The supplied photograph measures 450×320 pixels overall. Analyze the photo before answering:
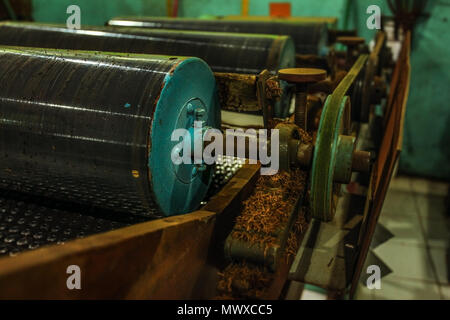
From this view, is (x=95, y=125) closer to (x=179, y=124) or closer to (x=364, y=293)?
(x=179, y=124)

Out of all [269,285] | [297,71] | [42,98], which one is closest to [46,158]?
[42,98]

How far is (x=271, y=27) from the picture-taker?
3068mm

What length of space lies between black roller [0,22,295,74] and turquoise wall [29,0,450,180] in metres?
3.10

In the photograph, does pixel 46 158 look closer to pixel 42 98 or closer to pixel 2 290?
pixel 42 98

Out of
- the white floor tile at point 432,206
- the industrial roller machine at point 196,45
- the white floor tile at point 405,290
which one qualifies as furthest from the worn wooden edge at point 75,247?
the white floor tile at point 432,206

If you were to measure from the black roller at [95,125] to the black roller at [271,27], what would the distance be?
76.4 inches

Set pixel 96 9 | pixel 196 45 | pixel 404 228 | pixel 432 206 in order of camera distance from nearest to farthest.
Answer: pixel 196 45 → pixel 404 228 → pixel 432 206 → pixel 96 9

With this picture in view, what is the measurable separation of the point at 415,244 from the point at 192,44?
3.32 meters

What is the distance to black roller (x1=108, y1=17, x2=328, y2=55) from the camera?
2.99 m

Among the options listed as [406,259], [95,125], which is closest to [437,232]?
[406,259]

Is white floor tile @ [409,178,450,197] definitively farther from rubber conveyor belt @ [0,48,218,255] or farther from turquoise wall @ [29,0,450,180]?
rubber conveyor belt @ [0,48,218,255]

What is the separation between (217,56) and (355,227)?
1250mm

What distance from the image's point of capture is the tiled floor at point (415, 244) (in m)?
3.31

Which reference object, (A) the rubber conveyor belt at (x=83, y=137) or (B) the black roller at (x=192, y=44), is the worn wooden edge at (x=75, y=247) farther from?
(B) the black roller at (x=192, y=44)
